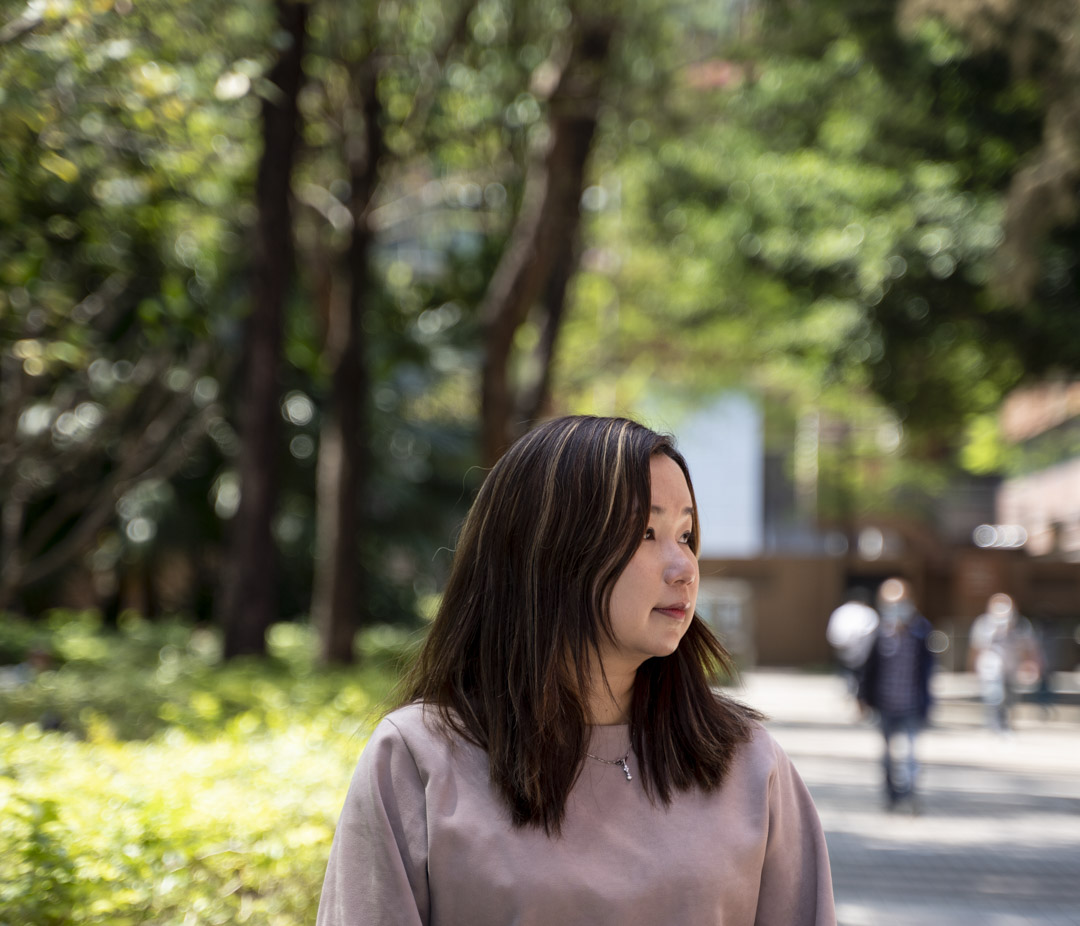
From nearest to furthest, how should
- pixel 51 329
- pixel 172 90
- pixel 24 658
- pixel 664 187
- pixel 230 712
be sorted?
pixel 172 90, pixel 230 712, pixel 51 329, pixel 24 658, pixel 664 187

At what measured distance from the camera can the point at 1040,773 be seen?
15.2 m

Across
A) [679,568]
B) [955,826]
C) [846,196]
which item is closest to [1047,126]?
[846,196]

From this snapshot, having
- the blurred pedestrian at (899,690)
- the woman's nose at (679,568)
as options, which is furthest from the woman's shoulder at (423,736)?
the blurred pedestrian at (899,690)

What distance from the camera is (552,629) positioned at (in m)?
2.21

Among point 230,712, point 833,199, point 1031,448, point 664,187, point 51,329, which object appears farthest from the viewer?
point 1031,448

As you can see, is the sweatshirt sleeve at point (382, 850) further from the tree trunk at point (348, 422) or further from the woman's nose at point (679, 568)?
the tree trunk at point (348, 422)

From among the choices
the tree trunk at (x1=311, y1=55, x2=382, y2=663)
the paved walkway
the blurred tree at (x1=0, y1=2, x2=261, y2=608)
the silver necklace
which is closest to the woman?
the silver necklace

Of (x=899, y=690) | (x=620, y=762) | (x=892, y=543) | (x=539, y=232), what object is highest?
(x=539, y=232)

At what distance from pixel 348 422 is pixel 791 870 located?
13.0 metres

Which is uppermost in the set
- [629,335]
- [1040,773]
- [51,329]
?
[629,335]

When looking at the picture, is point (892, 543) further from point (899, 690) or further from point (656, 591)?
point (656, 591)

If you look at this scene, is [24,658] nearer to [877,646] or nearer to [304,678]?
[304,678]

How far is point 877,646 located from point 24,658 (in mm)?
9731

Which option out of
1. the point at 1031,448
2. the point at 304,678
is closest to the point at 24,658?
the point at 304,678
